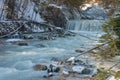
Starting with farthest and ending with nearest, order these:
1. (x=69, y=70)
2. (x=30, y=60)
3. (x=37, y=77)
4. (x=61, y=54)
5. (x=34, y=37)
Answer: (x=34, y=37) < (x=61, y=54) < (x=30, y=60) < (x=69, y=70) < (x=37, y=77)

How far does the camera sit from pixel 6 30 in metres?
16.0

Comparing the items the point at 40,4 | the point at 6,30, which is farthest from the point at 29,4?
the point at 6,30

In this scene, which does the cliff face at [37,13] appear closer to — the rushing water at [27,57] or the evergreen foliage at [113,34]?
the rushing water at [27,57]

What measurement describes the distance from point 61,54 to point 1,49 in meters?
2.88

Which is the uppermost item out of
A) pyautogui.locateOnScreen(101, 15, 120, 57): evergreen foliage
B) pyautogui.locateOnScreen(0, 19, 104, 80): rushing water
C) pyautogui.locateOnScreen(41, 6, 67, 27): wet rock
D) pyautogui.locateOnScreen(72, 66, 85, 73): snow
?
pyautogui.locateOnScreen(101, 15, 120, 57): evergreen foliage

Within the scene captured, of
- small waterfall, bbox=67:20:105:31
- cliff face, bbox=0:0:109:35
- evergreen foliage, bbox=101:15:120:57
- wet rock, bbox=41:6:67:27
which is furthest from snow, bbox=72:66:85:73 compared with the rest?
wet rock, bbox=41:6:67:27

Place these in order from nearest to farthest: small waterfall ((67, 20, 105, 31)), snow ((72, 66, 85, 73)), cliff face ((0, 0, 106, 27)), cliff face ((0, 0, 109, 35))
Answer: snow ((72, 66, 85, 73)), cliff face ((0, 0, 109, 35)), cliff face ((0, 0, 106, 27)), small waterfall ((67, 20, 105, 31))

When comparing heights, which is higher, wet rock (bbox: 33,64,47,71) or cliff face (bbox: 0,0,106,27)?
cliff face (bbox: 0,0,106,27)

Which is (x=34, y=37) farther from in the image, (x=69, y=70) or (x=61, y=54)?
(x=69, y=70)

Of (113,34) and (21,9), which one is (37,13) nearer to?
(21,9)

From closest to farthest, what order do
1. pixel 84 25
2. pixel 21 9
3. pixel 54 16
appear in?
1. pixel 21 9
2. pixel 84 25
3. pixel 54 16

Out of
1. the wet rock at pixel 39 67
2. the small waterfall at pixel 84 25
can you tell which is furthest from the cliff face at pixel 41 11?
the wet rock at pixel 39 67

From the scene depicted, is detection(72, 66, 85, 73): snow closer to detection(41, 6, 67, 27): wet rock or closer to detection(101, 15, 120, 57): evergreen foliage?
detection(101, 15, 120, 57): evergreen foliage

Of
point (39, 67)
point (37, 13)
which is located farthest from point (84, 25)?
point (39, 67)
